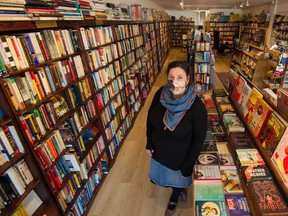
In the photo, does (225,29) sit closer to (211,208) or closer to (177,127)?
(177,127)

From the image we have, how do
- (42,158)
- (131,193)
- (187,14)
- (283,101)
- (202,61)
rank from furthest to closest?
1. (187,14)
2. (202,61)
3. (131,193)
4. (42,158)
5. (283,101)

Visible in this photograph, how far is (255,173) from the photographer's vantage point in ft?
4.12

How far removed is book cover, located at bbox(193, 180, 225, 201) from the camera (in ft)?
4.37

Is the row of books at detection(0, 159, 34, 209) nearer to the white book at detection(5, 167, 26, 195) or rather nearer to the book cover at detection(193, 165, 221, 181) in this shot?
the white book at detection(5, 167, 26, 195)

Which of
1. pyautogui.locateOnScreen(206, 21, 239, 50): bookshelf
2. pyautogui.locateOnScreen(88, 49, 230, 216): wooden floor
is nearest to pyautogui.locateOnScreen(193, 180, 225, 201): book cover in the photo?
pyautogui.locateOnScreen(88, 49, 230, 216): wooden floor

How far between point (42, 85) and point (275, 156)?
1.69 meters

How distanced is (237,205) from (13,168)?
151cm

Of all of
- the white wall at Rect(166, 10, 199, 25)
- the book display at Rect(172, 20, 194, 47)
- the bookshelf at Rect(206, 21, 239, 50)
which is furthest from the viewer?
the white wall at Rect(166, 10, 199, 25)

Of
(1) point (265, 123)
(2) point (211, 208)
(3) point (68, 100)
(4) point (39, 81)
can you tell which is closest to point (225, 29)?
(1) point (265, 123)

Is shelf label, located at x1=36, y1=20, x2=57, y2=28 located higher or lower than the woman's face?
higher

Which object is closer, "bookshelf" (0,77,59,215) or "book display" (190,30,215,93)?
"bookshelf" (0,77,59,215)

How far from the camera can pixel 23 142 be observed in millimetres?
1163

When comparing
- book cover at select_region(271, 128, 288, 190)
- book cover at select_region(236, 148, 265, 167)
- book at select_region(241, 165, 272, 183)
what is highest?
book cover at select_region(271, 128, 288, 190)

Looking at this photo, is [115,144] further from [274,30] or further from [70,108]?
[274,30]
